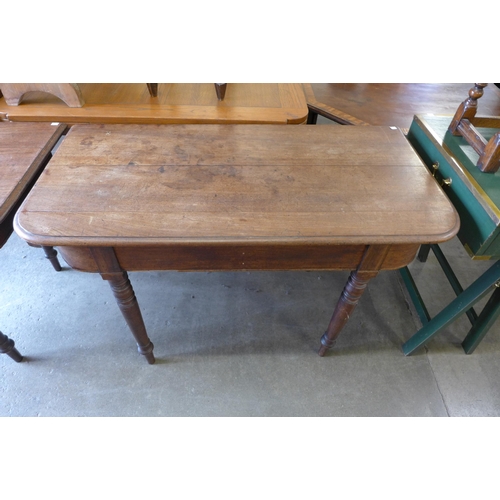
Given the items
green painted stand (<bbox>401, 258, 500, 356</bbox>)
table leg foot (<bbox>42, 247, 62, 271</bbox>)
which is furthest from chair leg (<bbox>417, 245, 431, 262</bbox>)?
table leg foot (<bbox>42, 247, 62, 271</bbox>)

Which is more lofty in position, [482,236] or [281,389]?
[482,236]

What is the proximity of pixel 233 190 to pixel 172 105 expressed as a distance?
82 centimetres

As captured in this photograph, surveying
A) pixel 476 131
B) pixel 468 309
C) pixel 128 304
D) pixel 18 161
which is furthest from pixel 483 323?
pixel 18 161

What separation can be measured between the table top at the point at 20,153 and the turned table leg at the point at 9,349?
63 cm

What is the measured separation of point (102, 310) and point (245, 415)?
0.91 m

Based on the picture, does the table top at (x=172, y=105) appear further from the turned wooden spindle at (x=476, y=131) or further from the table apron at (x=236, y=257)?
the table apron at (x=236, y=257)

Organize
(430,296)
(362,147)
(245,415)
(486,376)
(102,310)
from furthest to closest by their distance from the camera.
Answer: (430,296) < (102,310) < (486,376) < (245,415) < (362,147)

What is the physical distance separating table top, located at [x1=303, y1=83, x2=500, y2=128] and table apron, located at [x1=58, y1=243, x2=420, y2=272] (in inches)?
39.6

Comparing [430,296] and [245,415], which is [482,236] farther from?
[245,415]

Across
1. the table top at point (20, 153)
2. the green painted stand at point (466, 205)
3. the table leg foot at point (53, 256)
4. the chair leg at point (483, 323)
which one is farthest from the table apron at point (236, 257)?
the table leg foot at point (53, 256)

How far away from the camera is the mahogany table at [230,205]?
36.3 inches

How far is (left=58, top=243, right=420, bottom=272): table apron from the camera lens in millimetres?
993

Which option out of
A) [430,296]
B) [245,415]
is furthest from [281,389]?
[430,296]

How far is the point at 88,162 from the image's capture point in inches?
43.9
